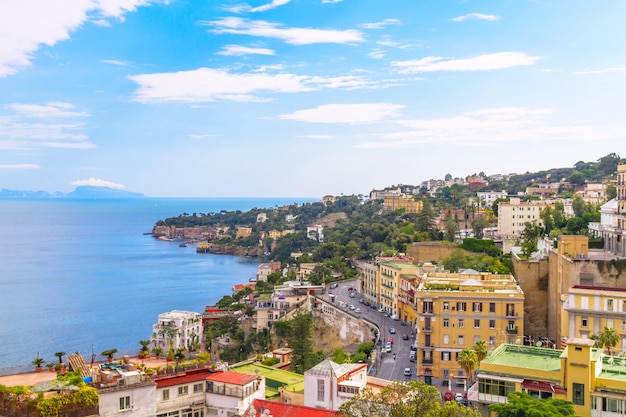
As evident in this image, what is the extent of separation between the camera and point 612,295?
82.1 feet

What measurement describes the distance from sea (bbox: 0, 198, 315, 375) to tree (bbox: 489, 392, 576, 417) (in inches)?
593

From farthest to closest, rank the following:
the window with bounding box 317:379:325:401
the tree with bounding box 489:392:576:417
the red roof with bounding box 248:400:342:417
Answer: the window with bounding box 317:379:325:401
the red roof with bounding box 248:400:342:417
the tree with bounding box 489:392:576:417

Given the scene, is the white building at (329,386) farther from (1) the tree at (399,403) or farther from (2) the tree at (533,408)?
(2) the tree at (533,408)

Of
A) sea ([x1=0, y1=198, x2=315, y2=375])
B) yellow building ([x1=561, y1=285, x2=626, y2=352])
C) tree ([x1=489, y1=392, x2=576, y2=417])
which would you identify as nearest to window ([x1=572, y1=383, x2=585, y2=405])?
tree ([x1=489, y1=392, x2=576, y2=417])

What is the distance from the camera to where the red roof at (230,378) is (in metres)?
16.3

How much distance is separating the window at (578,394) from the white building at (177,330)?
107ft

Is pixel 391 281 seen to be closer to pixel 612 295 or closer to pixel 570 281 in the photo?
pixel 570 281

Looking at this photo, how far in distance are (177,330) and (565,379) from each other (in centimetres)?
3434

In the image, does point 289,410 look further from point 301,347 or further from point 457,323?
point 301,347

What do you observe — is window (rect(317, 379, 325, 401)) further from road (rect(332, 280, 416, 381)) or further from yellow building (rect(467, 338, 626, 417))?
road (rect(332, 280, 416, 381))

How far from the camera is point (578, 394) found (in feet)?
52.0

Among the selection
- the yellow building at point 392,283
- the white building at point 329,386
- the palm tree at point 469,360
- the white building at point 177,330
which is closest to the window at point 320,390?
the white building at point 329,386

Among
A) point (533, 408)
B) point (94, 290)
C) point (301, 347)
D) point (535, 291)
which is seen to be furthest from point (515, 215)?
point (94, 290)

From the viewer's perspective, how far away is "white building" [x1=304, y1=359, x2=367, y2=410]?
16.9 m
